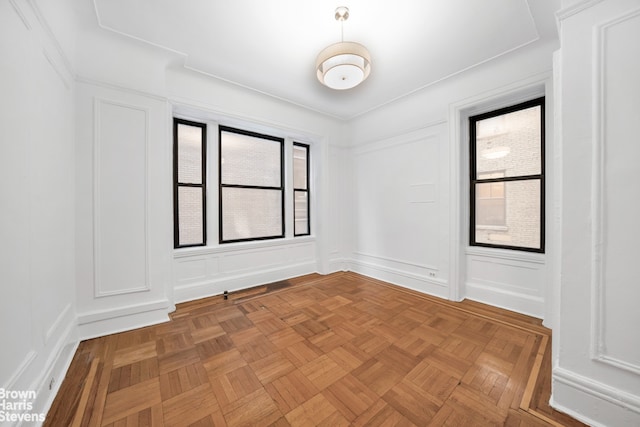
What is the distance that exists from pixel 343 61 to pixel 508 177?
241 centimetres

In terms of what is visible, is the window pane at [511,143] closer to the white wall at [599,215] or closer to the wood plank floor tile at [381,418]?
the white wall at [599,215]

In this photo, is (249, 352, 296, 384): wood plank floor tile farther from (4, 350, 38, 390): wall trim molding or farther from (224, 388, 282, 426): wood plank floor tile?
(4, 350, 38, 390): wall trim molding

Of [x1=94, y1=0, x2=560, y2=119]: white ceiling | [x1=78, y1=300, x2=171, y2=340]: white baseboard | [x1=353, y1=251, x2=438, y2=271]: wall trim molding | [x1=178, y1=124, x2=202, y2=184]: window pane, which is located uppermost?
[x1=94, y1=0, x2=560, y2=119]: white ceiling

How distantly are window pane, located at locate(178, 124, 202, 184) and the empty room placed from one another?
1.3 inches

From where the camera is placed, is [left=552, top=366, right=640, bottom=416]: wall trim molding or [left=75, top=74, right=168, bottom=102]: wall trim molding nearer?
[left=552, top=366, right=640, bottom=416]: wall trim molding

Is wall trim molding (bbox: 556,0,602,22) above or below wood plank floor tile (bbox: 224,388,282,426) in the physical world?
above

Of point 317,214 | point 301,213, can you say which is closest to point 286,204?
point 301,213

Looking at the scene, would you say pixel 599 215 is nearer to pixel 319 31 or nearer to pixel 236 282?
pixel 319 31

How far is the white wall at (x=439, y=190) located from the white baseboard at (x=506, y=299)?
0.03ft

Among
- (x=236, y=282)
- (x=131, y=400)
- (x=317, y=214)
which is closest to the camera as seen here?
(x=131, y=400)

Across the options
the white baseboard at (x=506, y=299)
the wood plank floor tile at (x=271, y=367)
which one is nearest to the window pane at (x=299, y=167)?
the wood plank floor tile at (x=271, y=367)

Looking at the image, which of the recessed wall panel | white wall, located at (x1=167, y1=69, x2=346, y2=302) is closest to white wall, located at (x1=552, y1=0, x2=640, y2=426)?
the recessed wall panel

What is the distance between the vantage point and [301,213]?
441cm

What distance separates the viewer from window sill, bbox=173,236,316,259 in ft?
10.0
